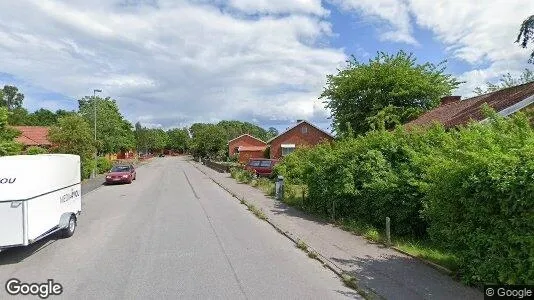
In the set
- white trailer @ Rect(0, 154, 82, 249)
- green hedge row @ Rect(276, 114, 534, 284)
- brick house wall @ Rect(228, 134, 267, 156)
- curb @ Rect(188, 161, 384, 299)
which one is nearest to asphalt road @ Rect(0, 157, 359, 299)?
curb @ Rect(188, 161, 384, 299)

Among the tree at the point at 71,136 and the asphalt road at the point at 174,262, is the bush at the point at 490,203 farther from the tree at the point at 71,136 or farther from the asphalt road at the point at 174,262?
the tree at the point at 71,136

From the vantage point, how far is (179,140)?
500 ft

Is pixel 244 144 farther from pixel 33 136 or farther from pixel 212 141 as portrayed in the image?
pixel 33 136

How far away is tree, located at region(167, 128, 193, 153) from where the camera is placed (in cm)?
15012

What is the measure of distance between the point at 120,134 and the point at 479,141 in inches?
2151

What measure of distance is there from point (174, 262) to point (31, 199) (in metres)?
3.42

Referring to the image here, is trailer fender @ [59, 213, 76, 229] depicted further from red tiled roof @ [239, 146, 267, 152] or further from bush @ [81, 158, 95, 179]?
red tiled roof @ [239, 146, 267, 152]

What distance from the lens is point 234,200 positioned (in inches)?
782

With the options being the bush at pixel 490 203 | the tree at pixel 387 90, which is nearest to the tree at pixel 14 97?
the tree at pixel 387 90

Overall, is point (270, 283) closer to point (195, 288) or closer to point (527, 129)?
point (195, 288)

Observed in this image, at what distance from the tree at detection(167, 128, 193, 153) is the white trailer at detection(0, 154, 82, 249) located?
457 feet

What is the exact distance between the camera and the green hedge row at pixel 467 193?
550cm

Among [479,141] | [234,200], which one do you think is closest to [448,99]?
[234,200]

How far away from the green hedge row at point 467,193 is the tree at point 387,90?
1831 centimetres
